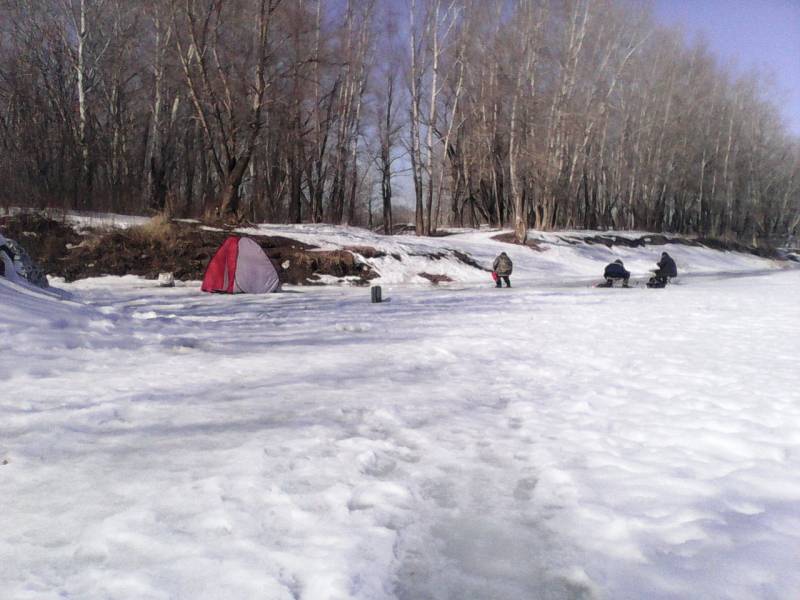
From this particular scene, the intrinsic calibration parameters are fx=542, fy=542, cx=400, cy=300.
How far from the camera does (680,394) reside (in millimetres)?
4801

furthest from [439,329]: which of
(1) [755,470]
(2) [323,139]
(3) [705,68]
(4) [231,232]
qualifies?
(3) [705,68]

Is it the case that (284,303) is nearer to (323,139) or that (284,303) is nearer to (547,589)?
(547,589)

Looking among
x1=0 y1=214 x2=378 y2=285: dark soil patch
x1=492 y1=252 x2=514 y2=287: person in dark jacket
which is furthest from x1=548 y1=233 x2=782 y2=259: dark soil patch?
x1=0 y1=214 x2=378 y2=285: dark soil patch

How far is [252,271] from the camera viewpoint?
15195 millimetres

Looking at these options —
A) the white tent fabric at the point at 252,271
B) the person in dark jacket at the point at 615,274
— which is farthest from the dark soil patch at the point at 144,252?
the person in dark jacket at the point at 615,274

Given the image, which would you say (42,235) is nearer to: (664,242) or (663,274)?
(663,274)

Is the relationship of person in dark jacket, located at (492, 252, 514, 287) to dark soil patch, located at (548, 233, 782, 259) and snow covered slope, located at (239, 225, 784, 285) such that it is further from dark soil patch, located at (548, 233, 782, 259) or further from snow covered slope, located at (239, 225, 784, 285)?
dark soil patch, located at (548, 233, 782, 259)

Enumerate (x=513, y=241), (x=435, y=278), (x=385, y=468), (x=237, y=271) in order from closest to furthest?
(x=385, y=468) → (x=237, y=271) → (x=435, y=278) → (x=513, y=241)

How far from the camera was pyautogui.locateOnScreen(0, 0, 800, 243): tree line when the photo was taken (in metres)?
22.3

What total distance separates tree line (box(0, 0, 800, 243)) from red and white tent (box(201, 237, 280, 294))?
22.4ft

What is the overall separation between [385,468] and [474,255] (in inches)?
861

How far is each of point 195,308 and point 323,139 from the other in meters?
21.0

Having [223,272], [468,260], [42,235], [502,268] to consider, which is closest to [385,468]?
[223,272]

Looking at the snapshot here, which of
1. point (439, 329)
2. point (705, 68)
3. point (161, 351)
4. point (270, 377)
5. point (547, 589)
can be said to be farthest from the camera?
point (705, 68)
